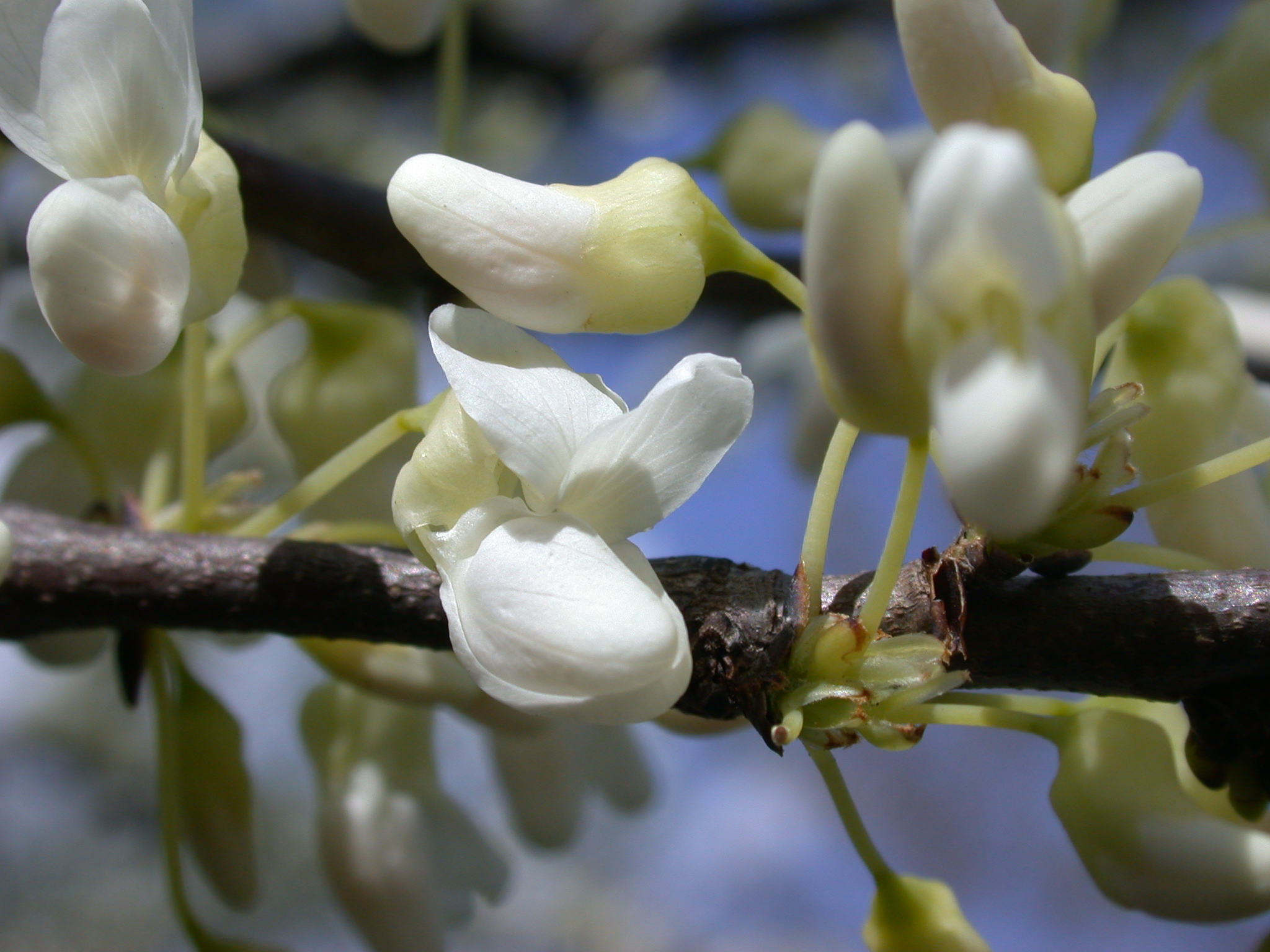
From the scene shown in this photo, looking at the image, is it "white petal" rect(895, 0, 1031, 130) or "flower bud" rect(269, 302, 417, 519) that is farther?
"flower bud" rect(269, 302, 417, 519)

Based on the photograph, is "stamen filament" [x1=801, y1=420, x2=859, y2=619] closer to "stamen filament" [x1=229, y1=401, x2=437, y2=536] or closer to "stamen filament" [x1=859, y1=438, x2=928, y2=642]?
"stamen filament" [x1=859, y1=438, x2=928, y2=642]

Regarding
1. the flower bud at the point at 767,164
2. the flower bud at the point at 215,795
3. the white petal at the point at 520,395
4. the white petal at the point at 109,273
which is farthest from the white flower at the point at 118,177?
the flower bud at the point at 767,164

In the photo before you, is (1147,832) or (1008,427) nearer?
(1008,427)

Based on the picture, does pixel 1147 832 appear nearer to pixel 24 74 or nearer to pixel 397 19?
pixel 24 74

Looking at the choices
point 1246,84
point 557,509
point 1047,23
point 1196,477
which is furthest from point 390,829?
point 1246,84

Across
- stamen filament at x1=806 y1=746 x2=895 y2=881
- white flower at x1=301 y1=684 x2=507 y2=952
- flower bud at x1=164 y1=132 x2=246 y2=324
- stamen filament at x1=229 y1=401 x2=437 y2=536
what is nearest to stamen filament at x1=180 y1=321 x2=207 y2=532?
stamen filament at x1=229 y1=401 x2=437 y2=536

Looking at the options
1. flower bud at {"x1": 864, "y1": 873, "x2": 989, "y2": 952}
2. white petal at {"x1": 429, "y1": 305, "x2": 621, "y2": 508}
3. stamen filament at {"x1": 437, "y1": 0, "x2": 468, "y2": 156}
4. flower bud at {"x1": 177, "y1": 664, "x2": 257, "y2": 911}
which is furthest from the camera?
stamen filament at {"x1": 437, "y1": 0, "x2": 468, "y2": 156}

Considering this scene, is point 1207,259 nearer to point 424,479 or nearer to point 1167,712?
point 1167,712
